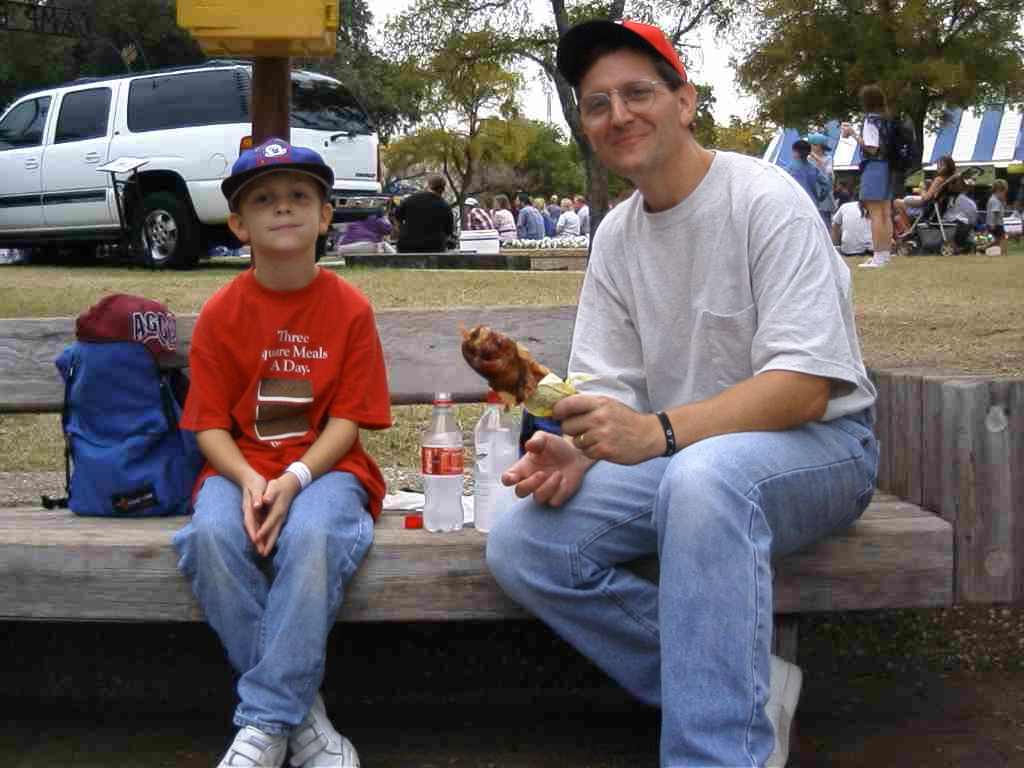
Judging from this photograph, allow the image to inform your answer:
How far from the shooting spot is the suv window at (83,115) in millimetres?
14617

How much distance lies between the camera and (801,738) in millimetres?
3229

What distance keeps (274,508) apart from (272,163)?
0.79 meters

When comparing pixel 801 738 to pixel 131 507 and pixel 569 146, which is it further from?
pixel 569 146

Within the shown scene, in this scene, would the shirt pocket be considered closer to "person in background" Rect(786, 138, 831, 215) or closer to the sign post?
the sign post

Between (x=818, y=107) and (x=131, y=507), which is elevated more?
(x=818, y=107)

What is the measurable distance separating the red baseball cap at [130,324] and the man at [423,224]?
51.3ft

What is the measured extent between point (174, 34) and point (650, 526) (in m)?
36.8

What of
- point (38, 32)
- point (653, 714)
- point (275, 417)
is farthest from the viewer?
point (38, 32)

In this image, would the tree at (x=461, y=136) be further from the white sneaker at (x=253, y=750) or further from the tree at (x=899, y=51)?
the white sneaker at (x=253, y=750)

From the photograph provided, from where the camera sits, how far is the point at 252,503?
2.90 meters

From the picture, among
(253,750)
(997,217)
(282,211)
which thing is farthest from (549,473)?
(997,217)

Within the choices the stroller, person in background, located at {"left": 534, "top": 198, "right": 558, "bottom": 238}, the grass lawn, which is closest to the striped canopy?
person in background, located at {"left": 534, "top": 198, "right": 558, "bottom": 238}

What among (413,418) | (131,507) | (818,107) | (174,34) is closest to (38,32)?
(174,34)

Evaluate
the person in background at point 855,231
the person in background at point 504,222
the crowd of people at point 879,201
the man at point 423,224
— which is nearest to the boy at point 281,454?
the crowd of people at point 879,201
